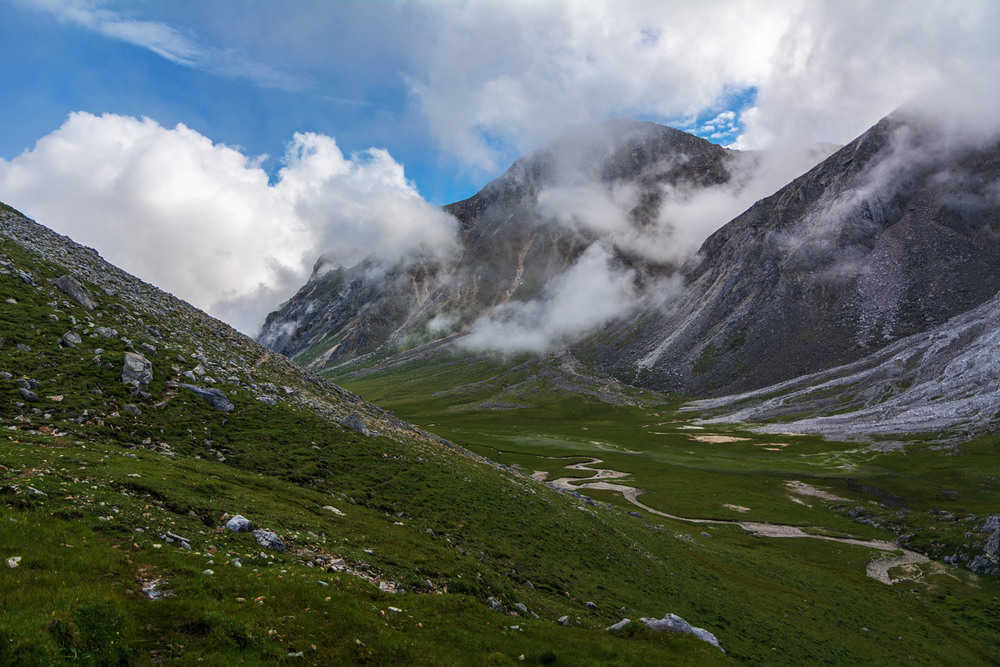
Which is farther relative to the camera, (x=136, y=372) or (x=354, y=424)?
(x=354, y=424)

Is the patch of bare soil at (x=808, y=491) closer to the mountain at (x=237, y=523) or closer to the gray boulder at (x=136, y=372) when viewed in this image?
the mountain at (x=237, y=523)

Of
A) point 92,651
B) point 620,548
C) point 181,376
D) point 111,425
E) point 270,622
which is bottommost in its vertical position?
point 620,548

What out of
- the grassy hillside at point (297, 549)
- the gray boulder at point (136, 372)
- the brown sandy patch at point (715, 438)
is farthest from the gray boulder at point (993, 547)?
the gray boulder at point (136, 372)

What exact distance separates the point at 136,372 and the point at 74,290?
544 inches

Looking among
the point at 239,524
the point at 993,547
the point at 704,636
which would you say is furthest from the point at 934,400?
the point at 239,524

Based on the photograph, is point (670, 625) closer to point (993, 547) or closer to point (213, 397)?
point (213, 397)

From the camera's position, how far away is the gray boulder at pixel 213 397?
3869 centimetres

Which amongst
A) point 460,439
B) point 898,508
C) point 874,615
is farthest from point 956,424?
point 460,439

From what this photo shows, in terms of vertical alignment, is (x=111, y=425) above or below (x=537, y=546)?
above

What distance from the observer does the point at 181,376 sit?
3962cm

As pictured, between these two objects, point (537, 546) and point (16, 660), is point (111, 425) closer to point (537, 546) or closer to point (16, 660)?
point (16, 660)

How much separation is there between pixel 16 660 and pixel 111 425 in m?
25.5

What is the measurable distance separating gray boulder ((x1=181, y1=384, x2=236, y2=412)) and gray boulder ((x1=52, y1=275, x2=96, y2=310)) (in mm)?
13678

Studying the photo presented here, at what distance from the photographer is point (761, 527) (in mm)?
86875
